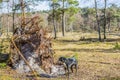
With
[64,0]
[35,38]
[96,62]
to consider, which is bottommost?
[96,62]

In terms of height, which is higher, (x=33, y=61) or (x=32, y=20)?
(x=32, y=20)

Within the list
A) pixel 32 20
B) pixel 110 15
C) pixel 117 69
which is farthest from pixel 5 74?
pixel 110 15

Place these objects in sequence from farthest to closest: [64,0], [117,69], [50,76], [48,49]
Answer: [64,0] → [48,49] → [117,69] → [50,76]

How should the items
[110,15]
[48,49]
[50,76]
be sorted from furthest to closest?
[110,15], [48,49], [50,76]

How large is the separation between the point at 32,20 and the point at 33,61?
7.22ft

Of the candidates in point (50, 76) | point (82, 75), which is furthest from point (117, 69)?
point (50, 76)

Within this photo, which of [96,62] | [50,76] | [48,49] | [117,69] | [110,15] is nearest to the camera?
[50,76]

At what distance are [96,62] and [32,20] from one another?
4.90 metres

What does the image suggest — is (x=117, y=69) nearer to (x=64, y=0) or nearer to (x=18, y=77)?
(x=18, y=77)

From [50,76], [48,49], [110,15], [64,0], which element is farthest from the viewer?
[110,15]

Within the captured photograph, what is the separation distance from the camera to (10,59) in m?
17.4

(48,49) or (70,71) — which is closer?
(70,71)

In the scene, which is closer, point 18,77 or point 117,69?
point 18,77

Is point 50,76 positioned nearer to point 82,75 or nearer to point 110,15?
point 82,75
